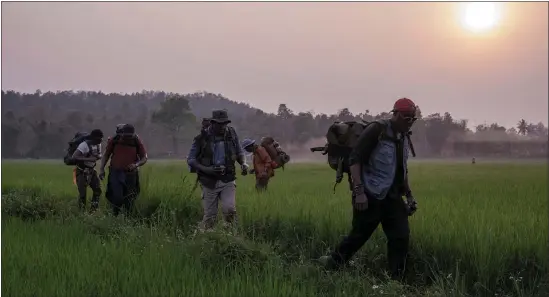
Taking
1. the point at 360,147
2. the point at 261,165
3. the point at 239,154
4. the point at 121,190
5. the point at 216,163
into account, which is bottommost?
the point at 121,190

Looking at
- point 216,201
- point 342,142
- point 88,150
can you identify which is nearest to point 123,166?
point 88,150

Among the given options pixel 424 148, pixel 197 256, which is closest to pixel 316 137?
pixel 424 148

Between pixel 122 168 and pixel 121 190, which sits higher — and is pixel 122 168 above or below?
above

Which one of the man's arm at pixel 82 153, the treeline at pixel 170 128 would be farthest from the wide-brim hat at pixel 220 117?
the treeline at pixel 170 128

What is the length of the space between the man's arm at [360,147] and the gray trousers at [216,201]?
6.91ft

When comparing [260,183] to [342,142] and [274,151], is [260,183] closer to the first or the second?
[274,151]

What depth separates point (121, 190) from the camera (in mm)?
7715

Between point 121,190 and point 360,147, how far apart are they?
4.33 m

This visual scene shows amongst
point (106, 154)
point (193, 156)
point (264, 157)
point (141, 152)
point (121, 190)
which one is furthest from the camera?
point (264, 157)

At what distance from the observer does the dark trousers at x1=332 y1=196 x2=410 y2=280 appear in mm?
4668

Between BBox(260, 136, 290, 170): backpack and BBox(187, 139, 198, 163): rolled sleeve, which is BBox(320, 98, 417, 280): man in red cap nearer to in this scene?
BBox(187, 139, 198, 163): rolled sleeve

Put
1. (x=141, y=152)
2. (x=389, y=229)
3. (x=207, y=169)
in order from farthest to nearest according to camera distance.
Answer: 1. (x=141, y=152)
2. (x=207, y=169)
3. (x=389, y=229)

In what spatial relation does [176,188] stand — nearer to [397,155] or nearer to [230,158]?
[230,158]

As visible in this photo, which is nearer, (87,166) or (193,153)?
(193,153)
